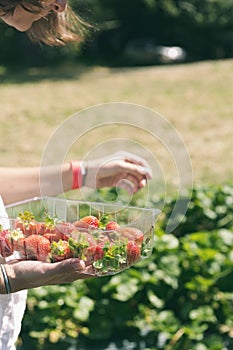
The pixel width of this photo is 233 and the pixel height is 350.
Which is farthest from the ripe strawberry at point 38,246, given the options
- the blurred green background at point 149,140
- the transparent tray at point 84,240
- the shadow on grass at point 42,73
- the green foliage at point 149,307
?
the shadow on grass at point 42,73

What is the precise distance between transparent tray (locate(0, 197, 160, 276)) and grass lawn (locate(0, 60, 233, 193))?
4488mm

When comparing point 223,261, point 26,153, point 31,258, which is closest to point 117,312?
point 223,261

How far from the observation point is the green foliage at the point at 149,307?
129 inches

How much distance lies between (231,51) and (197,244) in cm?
1206

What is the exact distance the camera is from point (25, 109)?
1016 centimetres

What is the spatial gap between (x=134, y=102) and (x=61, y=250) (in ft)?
29.8

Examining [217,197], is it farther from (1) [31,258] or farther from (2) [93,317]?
(1) [31,258]

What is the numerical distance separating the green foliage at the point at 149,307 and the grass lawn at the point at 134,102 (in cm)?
291

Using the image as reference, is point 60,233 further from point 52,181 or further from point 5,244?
point 52,181

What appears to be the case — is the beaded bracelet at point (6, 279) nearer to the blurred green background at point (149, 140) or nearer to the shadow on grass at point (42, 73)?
the blurred green background at point (149, 140)

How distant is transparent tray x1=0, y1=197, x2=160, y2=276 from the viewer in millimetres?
1776

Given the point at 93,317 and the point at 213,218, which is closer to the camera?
the point at 93,317

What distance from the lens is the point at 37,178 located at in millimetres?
2273

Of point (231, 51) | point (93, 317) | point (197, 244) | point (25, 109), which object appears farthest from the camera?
point (231, 51)
